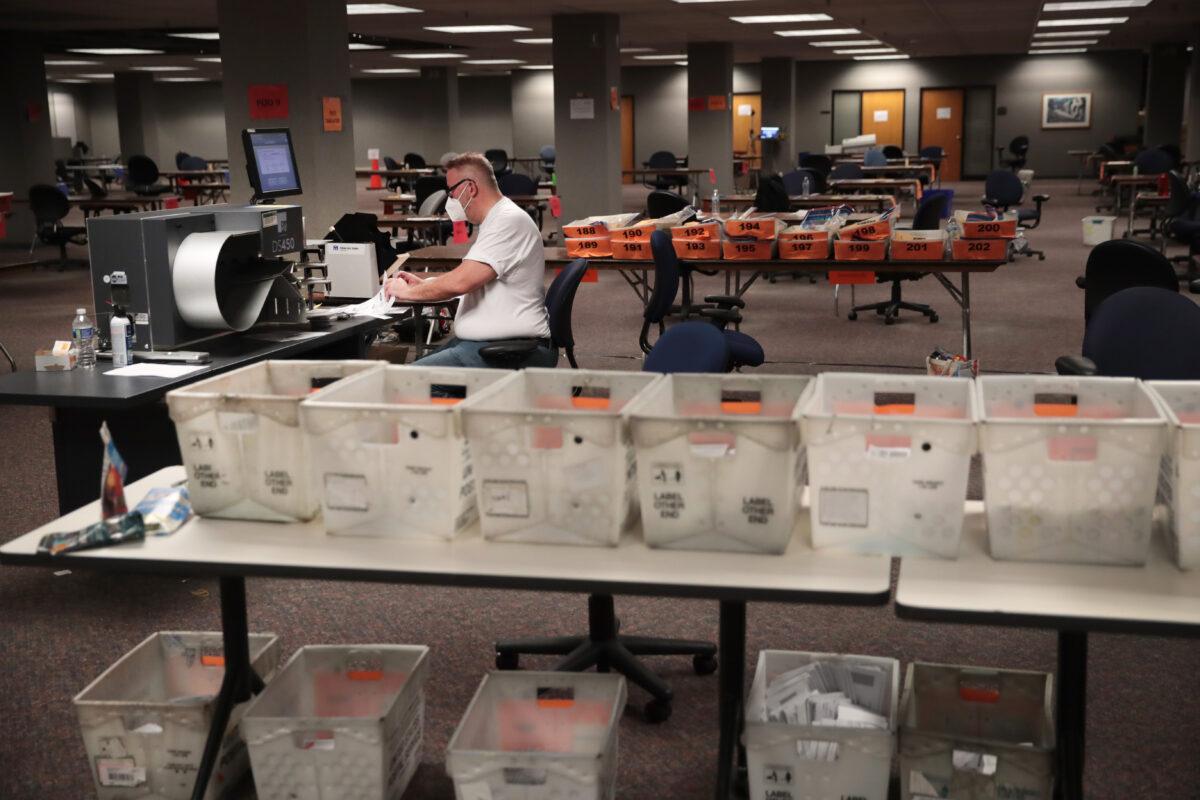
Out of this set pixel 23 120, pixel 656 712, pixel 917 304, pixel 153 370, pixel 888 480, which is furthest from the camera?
pixel 23 120

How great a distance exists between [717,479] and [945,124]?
2499 cm

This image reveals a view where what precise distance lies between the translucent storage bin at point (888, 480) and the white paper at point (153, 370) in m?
2.17

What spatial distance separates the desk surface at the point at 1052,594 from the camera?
1.87 m

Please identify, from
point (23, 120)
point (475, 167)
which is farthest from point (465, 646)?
point (23, 120)

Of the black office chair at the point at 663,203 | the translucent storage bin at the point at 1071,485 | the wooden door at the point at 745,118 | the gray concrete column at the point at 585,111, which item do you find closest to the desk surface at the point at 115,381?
the translucent storage bin at the point at 1071,485

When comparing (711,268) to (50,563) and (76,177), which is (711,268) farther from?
(76,177)

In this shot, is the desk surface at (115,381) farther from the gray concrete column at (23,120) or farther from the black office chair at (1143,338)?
the gray concrete column at (23,120)

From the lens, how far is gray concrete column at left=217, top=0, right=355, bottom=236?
859cm

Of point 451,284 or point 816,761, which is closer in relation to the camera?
point 816,761

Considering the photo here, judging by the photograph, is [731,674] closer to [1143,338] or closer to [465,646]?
[465,646]

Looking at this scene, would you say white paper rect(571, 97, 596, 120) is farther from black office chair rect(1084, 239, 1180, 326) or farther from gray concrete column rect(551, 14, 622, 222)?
black office chair rect(1084, 239, 1180, 326)

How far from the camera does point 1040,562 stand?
6.81 ft

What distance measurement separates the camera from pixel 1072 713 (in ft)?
7.20

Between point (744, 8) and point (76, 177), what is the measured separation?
53.4 ft
